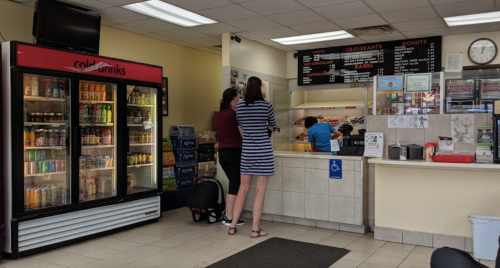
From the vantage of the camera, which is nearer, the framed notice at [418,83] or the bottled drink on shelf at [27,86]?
the bottled drink on shelf at [27,86]

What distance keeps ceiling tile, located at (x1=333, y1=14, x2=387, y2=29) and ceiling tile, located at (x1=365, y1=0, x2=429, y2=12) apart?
1.26 feet

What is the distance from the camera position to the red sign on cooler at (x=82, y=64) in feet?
14.5

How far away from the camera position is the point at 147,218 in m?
5.89

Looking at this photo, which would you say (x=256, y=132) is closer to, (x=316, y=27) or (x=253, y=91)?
(x=253, y=91)

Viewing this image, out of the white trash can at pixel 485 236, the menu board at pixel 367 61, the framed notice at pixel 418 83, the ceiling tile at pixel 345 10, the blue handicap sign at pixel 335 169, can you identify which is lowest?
the white trash can at pixel 485 236

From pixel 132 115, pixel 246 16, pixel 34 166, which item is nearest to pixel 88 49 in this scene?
pixel 132 115

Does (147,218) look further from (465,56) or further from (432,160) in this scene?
(465,56)

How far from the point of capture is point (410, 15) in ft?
19.5

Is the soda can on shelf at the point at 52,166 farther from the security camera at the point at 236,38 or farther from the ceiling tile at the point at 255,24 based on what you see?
the security camera at the point at 236,38

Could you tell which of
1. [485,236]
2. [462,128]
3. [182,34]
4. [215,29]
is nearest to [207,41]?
[182,34]

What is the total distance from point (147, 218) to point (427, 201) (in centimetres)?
354

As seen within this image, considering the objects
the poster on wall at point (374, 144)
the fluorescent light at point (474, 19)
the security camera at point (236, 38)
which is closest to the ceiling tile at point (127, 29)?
the security camera at point (236, 38)

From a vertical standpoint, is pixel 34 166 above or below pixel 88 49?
below

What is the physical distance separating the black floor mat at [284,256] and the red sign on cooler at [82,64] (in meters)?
2.66
